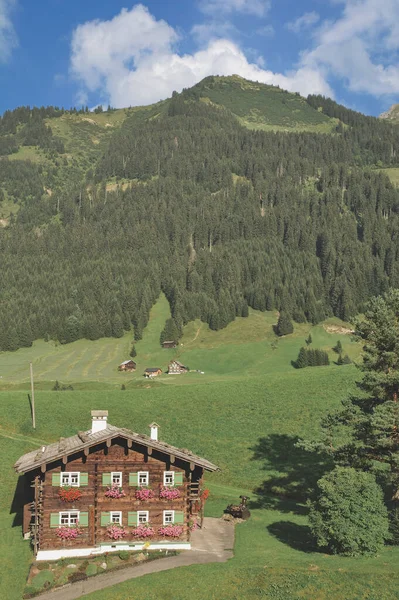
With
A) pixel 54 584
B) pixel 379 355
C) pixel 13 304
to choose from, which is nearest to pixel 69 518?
pixel 54 584

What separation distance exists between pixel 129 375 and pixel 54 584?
80807 mm

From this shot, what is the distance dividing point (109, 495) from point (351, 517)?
56.4 feet

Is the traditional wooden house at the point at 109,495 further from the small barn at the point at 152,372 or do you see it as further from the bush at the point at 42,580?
the small barn at the point at 152,372

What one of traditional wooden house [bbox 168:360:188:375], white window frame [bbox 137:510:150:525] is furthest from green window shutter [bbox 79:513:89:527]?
traditional wooden house [bbox 168:360:188:375]

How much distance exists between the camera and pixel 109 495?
3572cm

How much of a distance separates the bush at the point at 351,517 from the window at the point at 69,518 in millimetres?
17135

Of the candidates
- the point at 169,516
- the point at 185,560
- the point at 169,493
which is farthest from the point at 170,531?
the point at 185,560

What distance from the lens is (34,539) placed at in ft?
116

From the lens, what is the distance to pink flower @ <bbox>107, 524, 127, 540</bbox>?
35.0 m

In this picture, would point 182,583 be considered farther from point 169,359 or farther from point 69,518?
point 169,359

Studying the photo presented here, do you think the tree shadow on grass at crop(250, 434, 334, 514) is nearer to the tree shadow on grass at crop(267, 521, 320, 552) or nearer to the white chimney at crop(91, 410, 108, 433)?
the tree shadow on grass at crop(267, 521, 320, 552)

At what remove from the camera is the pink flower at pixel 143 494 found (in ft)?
118

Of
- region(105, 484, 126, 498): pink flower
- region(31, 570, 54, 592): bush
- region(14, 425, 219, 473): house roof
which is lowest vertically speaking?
region(31, 570, 54, 592): bush

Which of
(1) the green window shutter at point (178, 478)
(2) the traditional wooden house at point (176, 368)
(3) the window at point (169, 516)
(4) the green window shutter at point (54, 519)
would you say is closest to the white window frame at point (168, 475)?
(1) the green window shutter at point (178, 478)
